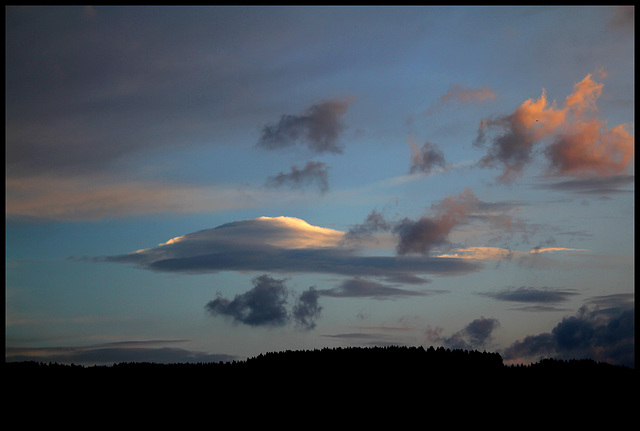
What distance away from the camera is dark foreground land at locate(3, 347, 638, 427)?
4417 inches

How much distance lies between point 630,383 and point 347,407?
53.2 meters

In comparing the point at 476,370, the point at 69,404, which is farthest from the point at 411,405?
the point at 69,404

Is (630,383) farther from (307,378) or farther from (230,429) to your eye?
(230,429)

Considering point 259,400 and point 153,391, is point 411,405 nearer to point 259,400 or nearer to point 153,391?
point 259,400

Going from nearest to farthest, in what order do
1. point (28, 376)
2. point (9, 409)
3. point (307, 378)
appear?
point (9, 409) → point (28, 376) → point (307, 378)

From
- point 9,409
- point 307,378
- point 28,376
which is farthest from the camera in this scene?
point 307,378

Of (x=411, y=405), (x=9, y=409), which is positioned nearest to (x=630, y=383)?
(x=411, y=405)

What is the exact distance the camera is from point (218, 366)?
130 meters

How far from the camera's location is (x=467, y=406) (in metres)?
118

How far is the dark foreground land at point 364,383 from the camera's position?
11219 centimetres

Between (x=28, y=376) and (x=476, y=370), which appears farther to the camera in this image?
(x=476, y=370)

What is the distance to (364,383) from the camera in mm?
123062

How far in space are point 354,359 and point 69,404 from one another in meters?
55.5

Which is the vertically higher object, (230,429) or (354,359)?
(354,359)
